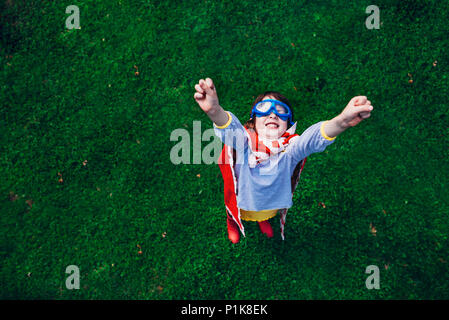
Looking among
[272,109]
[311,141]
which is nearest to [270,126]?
[272,109]

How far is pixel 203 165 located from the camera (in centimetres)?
502

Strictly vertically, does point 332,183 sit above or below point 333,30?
below

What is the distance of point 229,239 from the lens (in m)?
4.82

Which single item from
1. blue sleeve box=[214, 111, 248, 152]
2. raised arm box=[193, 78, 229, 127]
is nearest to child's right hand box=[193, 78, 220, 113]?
raised arm box=[193, 78, 229, 127]

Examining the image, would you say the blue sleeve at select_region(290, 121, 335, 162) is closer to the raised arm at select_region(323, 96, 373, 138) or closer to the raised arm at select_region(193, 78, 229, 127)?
the raised arm at select_region(323, 96, 373, 138)

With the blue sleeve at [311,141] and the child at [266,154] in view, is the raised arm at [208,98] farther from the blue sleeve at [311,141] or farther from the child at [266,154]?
the blue sleeve at [311,141]

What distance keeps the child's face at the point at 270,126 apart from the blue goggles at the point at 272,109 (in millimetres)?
39

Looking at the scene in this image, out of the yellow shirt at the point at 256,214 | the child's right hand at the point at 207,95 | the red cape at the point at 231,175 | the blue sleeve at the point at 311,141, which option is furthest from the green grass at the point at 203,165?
A: the child's right hand at the point at 207,95

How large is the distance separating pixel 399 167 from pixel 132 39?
16.2 ft

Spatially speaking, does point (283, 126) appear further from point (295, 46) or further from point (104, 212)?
point (104, 212)

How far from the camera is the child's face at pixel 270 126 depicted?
10.8 feet

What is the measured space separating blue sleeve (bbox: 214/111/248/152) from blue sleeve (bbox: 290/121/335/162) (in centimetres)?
50
